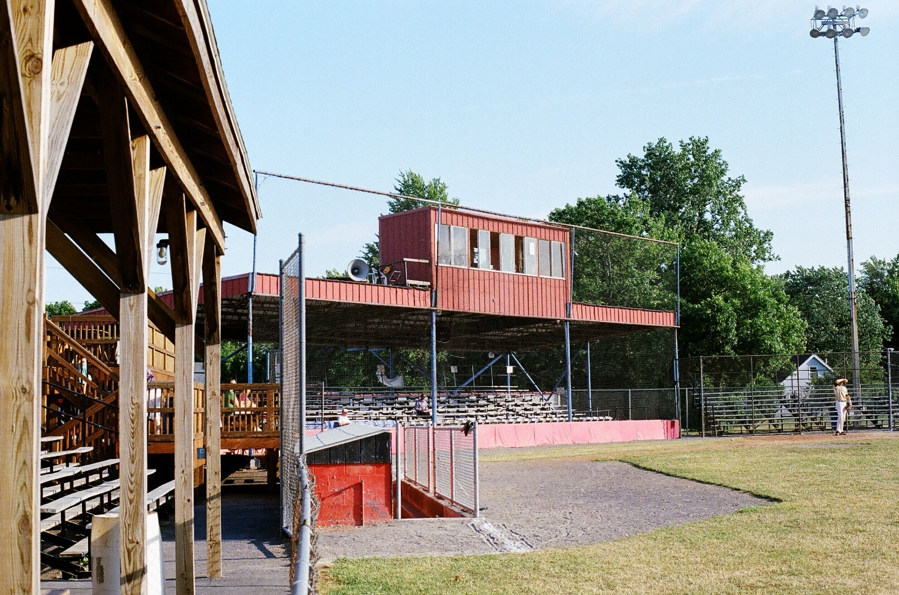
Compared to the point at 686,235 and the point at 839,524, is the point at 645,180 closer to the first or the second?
the point at 686,235

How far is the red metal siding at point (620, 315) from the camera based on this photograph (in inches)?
1436

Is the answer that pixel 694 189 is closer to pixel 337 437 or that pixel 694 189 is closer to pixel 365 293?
pixel 365 293

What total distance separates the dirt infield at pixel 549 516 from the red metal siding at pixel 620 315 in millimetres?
17684

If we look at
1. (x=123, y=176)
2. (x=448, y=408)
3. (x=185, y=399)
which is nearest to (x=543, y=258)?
(x=448, y=408)

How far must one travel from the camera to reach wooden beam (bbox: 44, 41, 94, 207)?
337 centimetres

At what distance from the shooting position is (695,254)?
6253 cm

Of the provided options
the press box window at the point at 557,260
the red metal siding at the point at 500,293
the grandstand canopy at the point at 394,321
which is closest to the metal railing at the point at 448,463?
the grandstand canopy at the point at 394,321

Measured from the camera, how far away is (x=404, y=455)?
55.2 ft

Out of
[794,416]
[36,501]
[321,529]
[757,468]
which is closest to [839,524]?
[321,529]

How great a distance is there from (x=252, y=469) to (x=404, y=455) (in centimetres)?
1063

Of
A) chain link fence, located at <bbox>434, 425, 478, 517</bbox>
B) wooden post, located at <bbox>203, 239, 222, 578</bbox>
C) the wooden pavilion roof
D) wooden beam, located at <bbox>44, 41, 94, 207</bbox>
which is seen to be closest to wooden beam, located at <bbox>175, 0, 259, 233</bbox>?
the wooden pavilion roof

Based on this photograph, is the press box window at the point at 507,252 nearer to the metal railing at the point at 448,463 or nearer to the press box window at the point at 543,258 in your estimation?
the press box window at the point at 543,258

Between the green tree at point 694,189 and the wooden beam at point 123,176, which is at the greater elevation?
the green tree at point 694,189

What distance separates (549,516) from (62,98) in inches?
417
